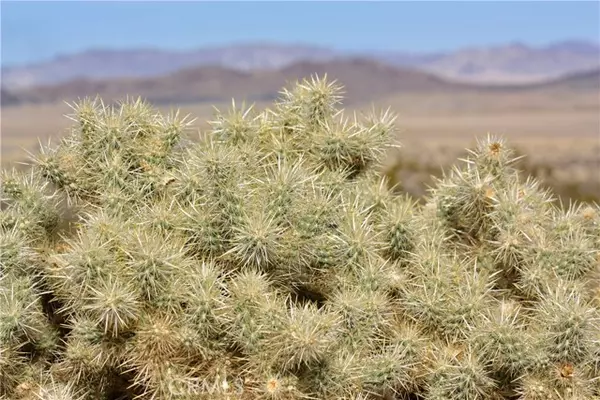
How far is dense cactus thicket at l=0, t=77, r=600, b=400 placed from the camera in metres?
4.60

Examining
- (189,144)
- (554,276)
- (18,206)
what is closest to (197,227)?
(189,144)

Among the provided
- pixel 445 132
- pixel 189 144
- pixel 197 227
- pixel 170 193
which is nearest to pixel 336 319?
pixel 197 227

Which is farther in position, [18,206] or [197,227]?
[18,206]

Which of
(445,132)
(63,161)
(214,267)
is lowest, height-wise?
(445,132)

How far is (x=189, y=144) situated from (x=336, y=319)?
1.80 m

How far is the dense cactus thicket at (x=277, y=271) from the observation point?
4598mm

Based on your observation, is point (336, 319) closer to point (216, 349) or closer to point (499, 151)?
point (216, 349)

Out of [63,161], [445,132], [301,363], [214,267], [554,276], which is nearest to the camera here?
[301,363]

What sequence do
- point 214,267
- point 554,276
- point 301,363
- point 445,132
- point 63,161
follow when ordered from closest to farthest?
1. point 301,363
2. point 214,267
3. point 554,276
4. point 63,161
5. point 445,132

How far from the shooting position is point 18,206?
216 inches

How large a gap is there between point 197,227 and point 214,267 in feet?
0.87

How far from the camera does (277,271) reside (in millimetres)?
4926

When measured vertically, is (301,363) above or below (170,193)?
below

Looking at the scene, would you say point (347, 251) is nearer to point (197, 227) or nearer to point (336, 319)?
point (336, 319)
